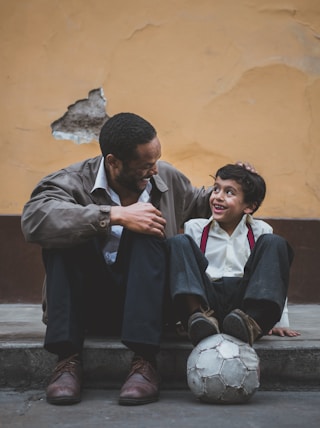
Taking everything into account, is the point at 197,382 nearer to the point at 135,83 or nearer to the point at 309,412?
the point at 309,412

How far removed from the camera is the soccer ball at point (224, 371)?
9.46 ft

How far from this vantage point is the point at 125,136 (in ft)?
10.8

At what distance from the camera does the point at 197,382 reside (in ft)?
9.61

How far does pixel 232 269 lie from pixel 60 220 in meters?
0.84

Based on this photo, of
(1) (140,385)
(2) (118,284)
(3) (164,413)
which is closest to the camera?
(3) (164,413)

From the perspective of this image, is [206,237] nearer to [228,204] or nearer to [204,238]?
[204,238]

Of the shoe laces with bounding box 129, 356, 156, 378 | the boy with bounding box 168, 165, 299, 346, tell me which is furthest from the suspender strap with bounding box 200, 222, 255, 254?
the shoe laces with bounding box 129, 356, 156, 378

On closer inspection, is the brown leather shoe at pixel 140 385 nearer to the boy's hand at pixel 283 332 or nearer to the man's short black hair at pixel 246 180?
the boy's hand at pixel 283 332

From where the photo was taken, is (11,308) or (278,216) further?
(278,216)

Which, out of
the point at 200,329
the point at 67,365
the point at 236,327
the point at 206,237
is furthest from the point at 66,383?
the point at 206,237

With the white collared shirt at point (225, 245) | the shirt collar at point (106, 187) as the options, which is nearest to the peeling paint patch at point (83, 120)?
the shirt collar at point (106, 187)

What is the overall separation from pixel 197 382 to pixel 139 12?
2819 millimetres

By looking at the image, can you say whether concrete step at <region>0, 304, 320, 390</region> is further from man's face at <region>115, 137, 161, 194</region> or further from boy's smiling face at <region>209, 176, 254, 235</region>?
man's face at <region>115, 137, 161, 194</region>

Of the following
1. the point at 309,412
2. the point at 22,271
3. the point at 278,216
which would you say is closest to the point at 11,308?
the point at 22,271
